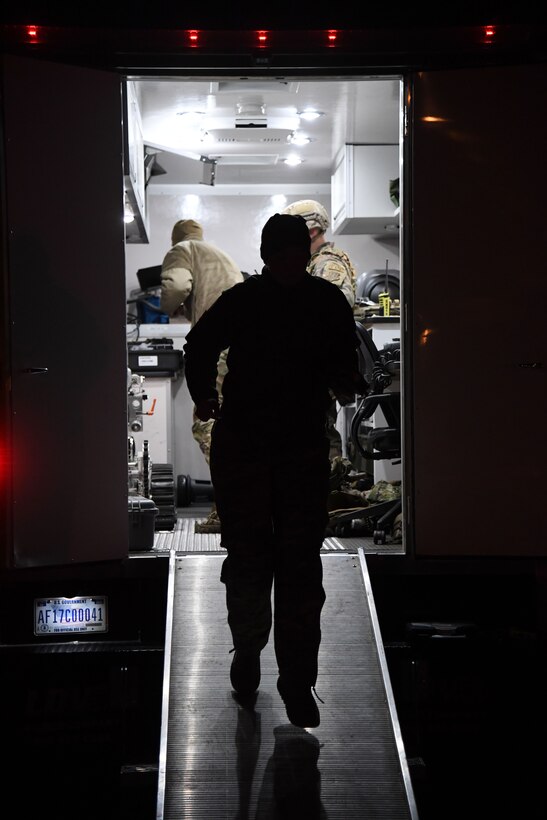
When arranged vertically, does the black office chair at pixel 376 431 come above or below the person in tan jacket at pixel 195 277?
below

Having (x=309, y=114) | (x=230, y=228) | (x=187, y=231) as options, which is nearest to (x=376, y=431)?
(x=187, y=231)

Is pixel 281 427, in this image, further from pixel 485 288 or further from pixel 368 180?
pixel 368 180

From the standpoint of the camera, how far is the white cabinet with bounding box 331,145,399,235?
8.25 meters

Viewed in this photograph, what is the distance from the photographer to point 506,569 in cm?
408

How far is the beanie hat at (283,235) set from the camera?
10.8 feet

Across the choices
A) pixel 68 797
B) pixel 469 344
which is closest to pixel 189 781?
pixel 68 797

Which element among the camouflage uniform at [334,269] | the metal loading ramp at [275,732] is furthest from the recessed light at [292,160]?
the metal loading ramp at [275,732]

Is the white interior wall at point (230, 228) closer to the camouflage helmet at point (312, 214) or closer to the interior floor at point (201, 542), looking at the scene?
the camouflage helmet at point (312, 214)

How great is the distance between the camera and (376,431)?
536 cm

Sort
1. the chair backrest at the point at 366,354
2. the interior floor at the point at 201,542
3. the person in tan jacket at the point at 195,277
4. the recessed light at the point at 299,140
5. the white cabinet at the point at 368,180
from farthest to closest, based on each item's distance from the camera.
Result: the white cabinet at the point at 368,180 → the recessed light at the point at 299,140 → the person in tan jacket at the point at 195,277 → the chair backrest at the point at 366,354 → the interior floor at the point at 201,542

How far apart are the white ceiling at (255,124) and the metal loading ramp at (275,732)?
2971 millimetres

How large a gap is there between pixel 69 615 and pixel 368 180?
542 centimetres

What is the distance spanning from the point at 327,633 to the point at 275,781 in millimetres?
868

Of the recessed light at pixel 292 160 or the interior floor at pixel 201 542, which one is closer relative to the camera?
the interior floor at pixel 201 542
